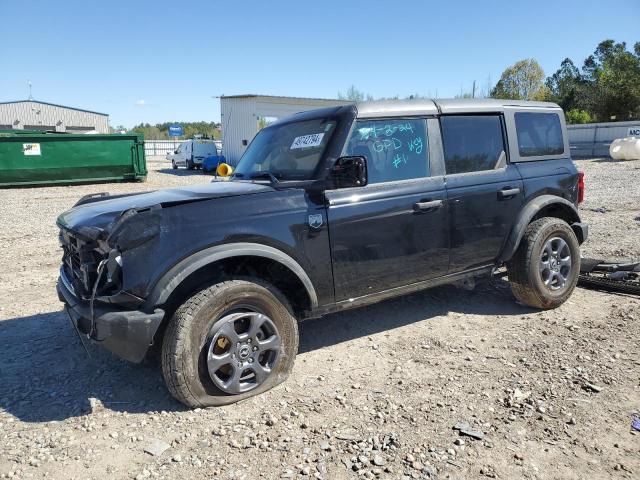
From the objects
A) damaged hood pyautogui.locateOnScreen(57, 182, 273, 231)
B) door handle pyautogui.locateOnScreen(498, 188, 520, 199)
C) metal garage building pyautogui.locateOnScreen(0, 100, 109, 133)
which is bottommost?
door handle pyautogui.locateOnScreen(498, 188, 520, 199)

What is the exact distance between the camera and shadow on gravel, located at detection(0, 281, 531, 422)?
3168mm

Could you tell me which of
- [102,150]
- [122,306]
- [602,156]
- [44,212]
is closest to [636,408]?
[122,306]

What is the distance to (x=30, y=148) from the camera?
671 inches

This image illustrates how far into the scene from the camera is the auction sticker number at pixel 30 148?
55.7 ft

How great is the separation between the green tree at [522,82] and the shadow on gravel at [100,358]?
58.3 metres

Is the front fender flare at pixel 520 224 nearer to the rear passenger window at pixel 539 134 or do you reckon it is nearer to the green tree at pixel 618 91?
the rear passenger window at pixel 539 134

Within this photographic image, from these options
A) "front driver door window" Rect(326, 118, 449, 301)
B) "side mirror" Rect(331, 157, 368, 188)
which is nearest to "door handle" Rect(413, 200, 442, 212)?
"front driver door window" Rect(326, 118, 449, 301)

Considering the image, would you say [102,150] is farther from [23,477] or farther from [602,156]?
[602,156]

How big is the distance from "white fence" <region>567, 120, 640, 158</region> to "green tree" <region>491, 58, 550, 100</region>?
30329mm

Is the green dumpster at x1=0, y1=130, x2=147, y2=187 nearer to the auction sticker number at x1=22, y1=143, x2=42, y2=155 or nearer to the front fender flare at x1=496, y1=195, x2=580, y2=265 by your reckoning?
the auction sticker number at x1=22, y1=143, x2=42, y2=155

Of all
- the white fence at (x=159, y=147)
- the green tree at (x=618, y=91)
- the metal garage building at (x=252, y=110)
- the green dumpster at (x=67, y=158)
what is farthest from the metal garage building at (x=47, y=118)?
the green tree at (x=618, y=91)

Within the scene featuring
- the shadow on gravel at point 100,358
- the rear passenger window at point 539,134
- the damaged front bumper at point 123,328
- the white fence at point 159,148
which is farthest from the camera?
the white fence at point 159,148

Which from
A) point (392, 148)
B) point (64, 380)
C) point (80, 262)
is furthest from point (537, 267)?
point (64, 380)

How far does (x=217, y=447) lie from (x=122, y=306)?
39.1 inches
